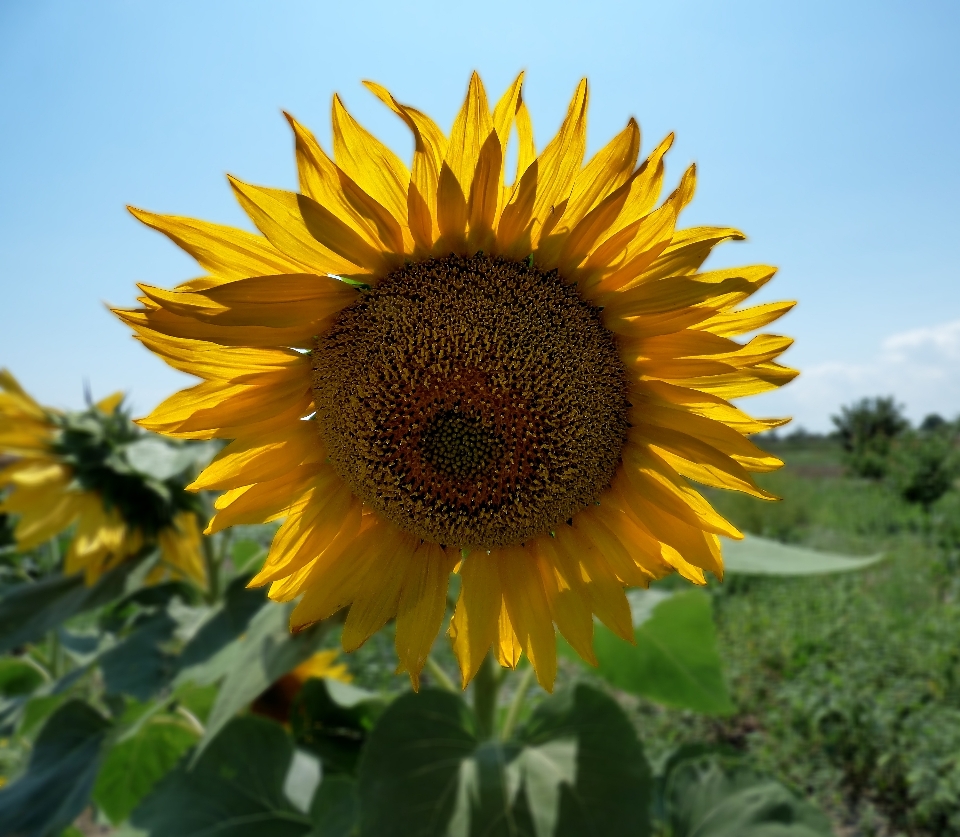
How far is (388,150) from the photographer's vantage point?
3.13 feet

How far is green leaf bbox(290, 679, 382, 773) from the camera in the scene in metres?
2.33

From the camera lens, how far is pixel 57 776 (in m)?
2.20

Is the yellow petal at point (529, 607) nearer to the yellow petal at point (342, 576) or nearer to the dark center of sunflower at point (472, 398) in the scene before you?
the dark center of sunflower at point (472, 398)

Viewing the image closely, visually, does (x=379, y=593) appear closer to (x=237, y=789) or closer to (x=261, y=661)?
(x=261, y=661)

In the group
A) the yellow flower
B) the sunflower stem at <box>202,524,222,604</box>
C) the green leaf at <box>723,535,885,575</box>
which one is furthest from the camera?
the yellow flower

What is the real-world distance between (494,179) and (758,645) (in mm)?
5723

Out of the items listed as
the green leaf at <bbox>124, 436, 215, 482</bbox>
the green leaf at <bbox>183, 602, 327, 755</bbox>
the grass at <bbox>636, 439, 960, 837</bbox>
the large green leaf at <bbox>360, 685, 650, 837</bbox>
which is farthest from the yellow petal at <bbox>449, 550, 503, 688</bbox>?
the grass at <bbox>636, 439, 960, 837</bbox>

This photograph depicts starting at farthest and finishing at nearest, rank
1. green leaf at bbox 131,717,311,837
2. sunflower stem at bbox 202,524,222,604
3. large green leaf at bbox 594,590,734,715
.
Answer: sunflower stem at bbox 202,524,222,604
green leaf at bbox 131,717,311,837
large green leaf at bbox 594,590,734,715

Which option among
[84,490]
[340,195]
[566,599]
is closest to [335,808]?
[566,599]

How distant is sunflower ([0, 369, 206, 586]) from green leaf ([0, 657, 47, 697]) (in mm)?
1289

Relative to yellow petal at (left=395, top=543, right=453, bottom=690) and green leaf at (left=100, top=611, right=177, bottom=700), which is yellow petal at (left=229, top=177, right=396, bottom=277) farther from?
green leaf at (left=100, top=611, right=177, bottom=700)

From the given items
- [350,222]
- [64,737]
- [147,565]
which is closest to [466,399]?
[350,222]

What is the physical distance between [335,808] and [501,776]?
1.76ft

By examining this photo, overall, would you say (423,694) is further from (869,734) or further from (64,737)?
(869,734)
